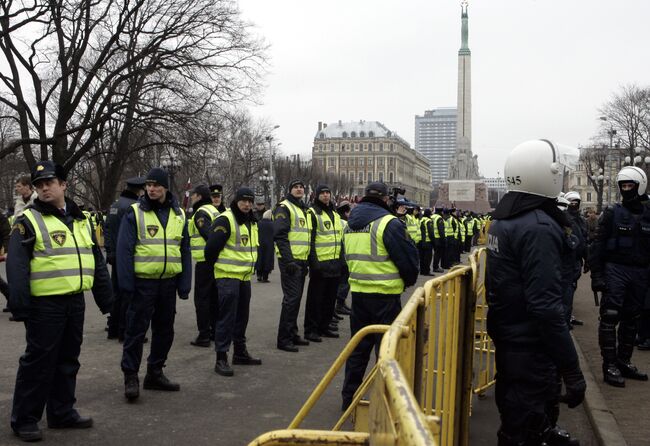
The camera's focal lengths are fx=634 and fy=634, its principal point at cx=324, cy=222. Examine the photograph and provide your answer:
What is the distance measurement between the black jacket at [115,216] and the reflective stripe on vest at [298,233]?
77.4 inches

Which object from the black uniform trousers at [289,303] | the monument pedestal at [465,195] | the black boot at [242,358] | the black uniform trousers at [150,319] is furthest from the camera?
the monument pedestal at [465,195]

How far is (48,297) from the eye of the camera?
15.6 feet

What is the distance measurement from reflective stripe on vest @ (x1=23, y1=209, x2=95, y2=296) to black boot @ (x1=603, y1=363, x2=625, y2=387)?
199 inches

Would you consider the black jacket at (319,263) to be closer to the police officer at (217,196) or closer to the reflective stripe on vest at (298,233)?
the reflective stripe on vest at (298,233)

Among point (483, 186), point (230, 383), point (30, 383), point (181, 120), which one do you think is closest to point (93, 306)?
point (230, 383)

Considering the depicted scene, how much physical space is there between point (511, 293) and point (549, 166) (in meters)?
0.80

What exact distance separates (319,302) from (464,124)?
190 ft

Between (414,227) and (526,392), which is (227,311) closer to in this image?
(526,392)

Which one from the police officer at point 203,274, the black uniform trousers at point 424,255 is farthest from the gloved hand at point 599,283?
the black uniform trousers at point 424,255

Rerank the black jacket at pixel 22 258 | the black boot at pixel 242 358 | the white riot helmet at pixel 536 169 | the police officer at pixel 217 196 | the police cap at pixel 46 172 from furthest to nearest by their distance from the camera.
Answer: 1. the police officer at pixel 217 196
2. the black boot at pixel 242 358
3. the police cap at pixel 46 172
4. the black jacket at pixel 22 258
5. the white riot helmet at pixel 536 169

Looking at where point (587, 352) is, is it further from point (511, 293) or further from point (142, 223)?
point (142, 223)

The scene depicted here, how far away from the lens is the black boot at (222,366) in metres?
6.61

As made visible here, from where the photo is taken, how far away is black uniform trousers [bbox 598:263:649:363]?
21.1ft

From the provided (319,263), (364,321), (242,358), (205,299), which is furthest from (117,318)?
(364,321)
